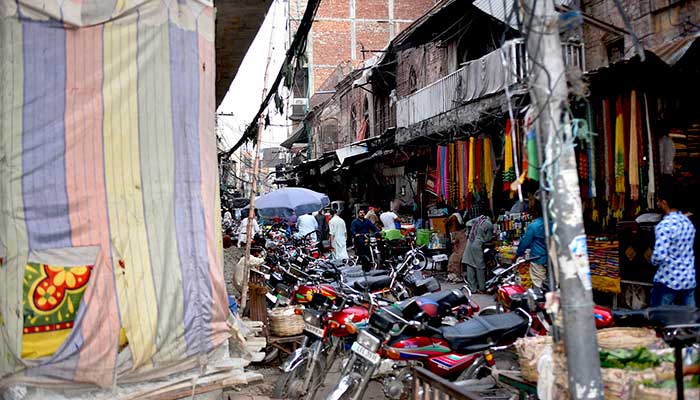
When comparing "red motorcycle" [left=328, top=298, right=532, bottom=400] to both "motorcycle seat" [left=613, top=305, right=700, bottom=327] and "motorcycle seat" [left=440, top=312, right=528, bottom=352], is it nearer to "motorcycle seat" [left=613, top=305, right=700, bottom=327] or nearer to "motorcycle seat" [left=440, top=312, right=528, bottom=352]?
"motorcycle seat" [left=440, top=312, right=528, bottom=352]

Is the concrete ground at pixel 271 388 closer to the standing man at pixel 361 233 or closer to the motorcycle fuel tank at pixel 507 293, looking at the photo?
the motorcycle fuel tank at pixel 507 293

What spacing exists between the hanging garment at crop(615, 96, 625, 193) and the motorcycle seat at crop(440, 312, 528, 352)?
4.12 meters

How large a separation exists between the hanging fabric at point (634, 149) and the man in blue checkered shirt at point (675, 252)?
144 cm

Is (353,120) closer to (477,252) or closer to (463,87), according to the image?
(463,87)

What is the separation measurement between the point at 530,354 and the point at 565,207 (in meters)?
1.53

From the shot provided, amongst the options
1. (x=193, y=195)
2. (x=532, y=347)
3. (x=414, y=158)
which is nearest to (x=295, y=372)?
(x=193, y=195)

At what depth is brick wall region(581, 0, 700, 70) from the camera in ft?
33.2

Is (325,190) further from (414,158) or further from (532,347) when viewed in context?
(532,347)

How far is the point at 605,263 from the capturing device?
9.34 meters

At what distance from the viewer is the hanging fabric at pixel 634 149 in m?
8.26

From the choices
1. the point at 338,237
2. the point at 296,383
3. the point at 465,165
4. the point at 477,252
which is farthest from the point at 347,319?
the point at 338,237

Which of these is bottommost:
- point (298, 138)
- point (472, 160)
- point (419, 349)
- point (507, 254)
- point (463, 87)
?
point (419, 349)

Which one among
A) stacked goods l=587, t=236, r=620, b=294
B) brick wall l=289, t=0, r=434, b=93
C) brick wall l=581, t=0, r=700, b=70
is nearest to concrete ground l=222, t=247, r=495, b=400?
stacked goods l=587, t=236, r=620, b=294

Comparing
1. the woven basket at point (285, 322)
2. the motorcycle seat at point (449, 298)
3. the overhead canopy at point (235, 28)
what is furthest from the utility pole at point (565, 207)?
the overhead canopy at point (235, 28)
